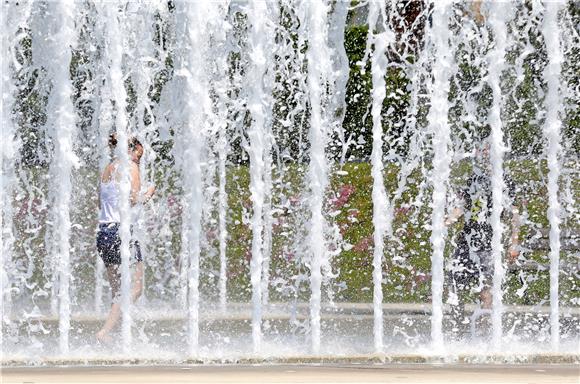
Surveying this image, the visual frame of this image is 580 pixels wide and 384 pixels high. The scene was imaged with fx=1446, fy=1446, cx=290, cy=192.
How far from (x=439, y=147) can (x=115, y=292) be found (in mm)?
2406

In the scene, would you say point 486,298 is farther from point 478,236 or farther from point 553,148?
point 553,148

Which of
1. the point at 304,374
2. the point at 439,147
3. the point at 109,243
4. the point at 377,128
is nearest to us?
the point at 304,374

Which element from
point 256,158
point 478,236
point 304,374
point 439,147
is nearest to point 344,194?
point 478,236

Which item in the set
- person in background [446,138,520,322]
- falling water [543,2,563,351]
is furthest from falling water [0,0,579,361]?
person in background [446,138,520,322]

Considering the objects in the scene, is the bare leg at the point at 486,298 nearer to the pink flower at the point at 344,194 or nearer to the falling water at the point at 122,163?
the falling water at the point at 122,163

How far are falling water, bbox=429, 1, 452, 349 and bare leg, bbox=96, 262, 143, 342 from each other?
1990 mm

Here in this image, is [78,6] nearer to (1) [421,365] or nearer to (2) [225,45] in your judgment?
(2) [225,45]

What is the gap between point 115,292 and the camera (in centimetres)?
975

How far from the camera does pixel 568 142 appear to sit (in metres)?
20.3

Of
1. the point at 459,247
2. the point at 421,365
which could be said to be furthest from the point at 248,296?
the point at 421,365

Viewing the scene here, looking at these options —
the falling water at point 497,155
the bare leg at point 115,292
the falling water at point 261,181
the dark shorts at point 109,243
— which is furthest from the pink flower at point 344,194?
the dark shorts at point 109,243

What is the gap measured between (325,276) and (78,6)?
4570 mm

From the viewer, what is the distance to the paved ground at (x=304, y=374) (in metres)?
7.68

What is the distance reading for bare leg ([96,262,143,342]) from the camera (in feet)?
31.5
